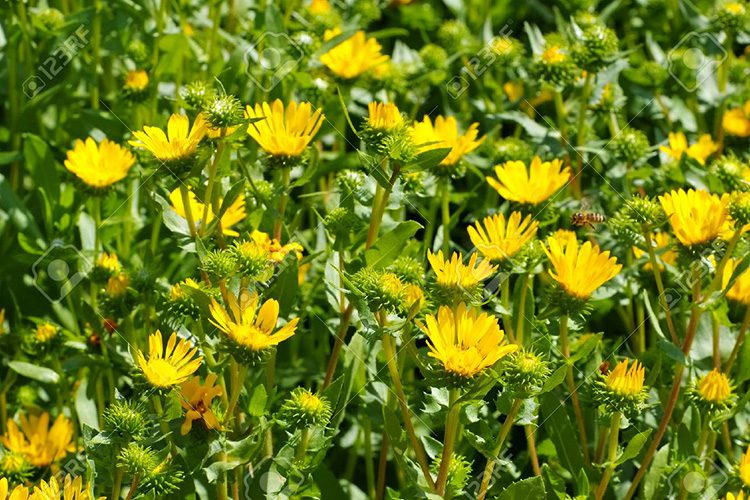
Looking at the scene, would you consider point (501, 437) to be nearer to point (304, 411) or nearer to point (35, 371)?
point (304, 411)

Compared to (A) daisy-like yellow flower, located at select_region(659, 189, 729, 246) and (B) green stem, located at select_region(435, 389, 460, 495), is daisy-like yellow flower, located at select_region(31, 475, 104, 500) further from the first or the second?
(A) daisy-like yellow flower, located at select_region(659, 189, 729, 246)

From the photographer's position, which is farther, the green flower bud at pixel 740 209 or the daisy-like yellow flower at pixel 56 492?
the green flower bud at pixel 740 209

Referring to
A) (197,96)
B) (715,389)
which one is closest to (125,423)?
(197,96)

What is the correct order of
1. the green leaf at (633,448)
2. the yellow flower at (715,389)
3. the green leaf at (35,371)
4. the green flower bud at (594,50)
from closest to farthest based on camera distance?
the green leaf at (633,448)
the yellow flower at (715,389)
the green leaf at (35,371)
the green flower bud at (594,50)

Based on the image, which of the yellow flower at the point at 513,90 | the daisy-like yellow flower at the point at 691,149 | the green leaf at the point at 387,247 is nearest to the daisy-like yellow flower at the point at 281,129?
the green leaf at the point at 387,247

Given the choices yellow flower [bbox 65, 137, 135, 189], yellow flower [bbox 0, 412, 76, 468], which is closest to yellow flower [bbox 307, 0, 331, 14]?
yellow flower [bbox 65, 137, 135, 189]

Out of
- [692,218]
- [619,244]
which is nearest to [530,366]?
[692,218]

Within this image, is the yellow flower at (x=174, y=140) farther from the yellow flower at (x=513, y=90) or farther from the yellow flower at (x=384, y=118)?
the yellow flower at (x=513, y=90)
